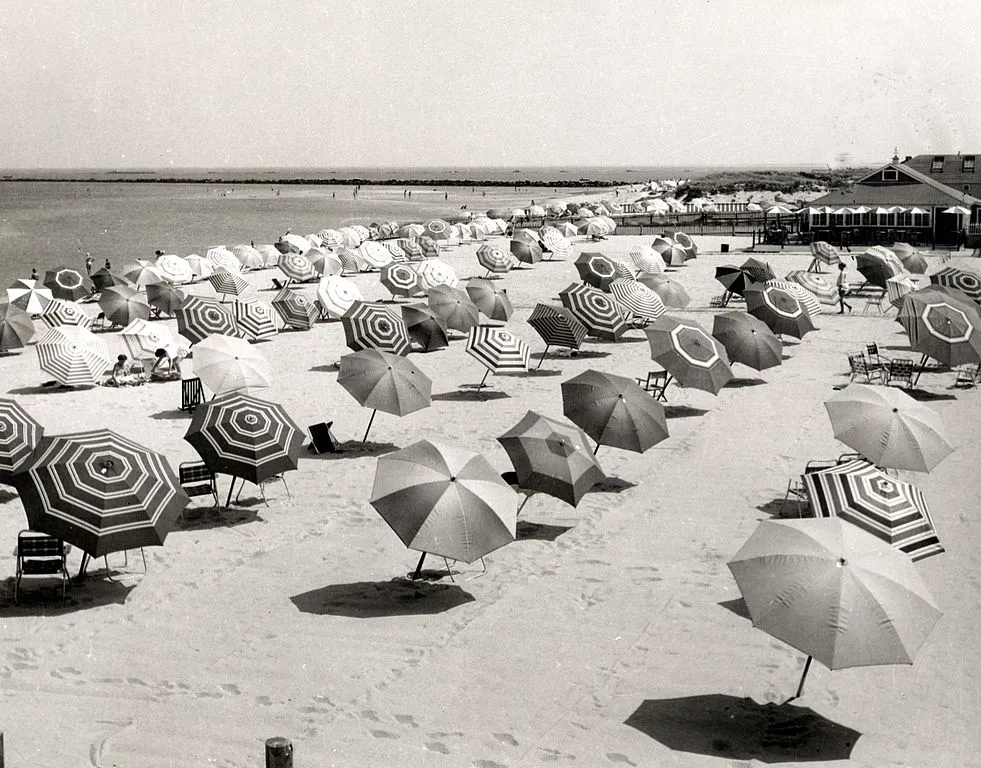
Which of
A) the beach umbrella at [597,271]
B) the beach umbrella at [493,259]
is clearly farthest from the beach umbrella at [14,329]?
the beach umbrella at [493,259]

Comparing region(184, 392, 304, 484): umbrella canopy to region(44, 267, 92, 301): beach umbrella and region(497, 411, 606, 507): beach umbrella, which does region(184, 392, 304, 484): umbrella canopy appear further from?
region(44, 267, 92, 301): beach umbrella

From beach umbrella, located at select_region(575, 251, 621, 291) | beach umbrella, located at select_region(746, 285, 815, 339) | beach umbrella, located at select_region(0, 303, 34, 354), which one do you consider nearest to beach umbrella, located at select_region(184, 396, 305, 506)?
beach umbrella, located at select_region(0, 303, 34, 354)

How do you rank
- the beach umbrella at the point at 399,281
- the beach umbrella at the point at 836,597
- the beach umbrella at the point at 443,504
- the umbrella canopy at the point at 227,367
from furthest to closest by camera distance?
1. the beach umbrella at the point at 399,281
2. the umbrella canopy at the point at 227,367
3. the beach umbrella at the point at 443,504
4. the beach umbrella at the point at 836,597

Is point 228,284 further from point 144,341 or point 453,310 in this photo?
point 453,310

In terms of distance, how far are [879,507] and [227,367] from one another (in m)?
10.5

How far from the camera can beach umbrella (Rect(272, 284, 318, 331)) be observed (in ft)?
86.8

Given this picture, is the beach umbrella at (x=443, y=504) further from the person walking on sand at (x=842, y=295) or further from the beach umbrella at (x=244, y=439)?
the person walking on sand at (x=842, y=295)

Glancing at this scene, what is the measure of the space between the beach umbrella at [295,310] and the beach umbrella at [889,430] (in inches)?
636

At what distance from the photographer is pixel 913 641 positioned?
7559 millimetres

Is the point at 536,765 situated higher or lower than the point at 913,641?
lower

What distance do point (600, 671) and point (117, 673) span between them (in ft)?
13.6

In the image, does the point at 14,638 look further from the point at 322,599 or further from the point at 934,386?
the point at 934,386

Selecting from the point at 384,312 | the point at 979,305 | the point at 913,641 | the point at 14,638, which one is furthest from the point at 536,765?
the point at 979,305

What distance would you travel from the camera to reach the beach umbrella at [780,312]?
22.6 meters
